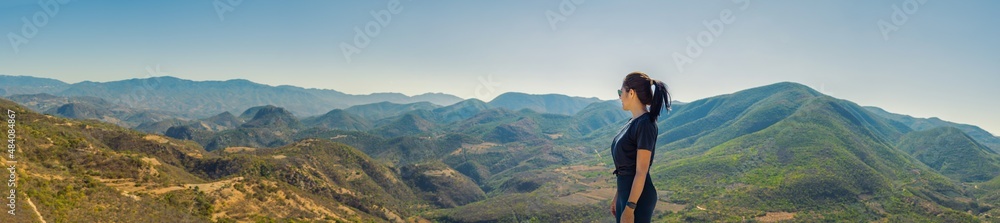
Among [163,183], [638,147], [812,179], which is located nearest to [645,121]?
[638,147]

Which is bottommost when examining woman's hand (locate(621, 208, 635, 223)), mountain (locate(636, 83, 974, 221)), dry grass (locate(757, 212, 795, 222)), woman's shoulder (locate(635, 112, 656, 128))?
dry grass (locate(757, 212, 795, 222))

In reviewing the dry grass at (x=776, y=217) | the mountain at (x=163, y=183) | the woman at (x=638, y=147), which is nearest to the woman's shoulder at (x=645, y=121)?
the woman at (x=638, y=147)

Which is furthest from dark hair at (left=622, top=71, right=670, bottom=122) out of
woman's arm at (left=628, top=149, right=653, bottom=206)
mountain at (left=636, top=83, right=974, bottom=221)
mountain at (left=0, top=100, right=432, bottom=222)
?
mountain at (left=636, top=83, right=974, bottom=221)

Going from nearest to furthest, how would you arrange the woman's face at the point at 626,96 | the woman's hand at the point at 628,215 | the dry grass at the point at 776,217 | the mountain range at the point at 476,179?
the woman's hand at the point at 628,215 → the woman's face at the point at 626,96 → the mountain range at the point at 476,179 → the dry grass at the point at 776,217

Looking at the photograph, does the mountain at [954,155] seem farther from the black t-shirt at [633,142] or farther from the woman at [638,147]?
the black t-shirt at [633,142]

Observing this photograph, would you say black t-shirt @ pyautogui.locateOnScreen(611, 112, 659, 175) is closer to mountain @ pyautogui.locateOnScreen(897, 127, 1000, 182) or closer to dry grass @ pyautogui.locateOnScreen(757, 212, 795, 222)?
dry grass @ pyautogui.locateOnScreen(757, 212, 795, 222)

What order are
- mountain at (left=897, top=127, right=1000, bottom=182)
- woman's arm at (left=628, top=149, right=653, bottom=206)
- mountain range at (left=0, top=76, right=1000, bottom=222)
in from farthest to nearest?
mountain at (left=897, top=127, right=1000, bottom=182) < mountain range at (left=0, top=76, right=1000, bottom=222) < woman's arm at (left=628, top=149, right=653, bottom=206)

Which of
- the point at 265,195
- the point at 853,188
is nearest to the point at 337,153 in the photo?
the point at 265,195

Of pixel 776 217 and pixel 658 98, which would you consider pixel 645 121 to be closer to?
pixel 658 98

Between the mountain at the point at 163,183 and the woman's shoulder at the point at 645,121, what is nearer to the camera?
the woman's shoulder at the point at 645,121
